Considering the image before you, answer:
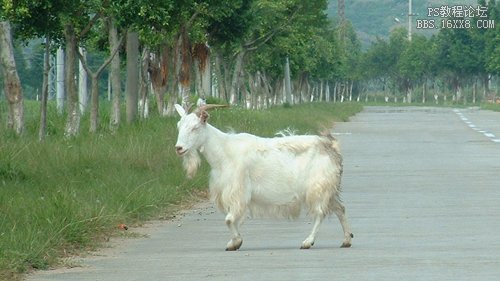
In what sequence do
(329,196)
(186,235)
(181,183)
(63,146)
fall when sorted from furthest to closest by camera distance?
(63,146)
(181,183)
(186,235)
(329,196)

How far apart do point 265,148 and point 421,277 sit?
3475 millimetres

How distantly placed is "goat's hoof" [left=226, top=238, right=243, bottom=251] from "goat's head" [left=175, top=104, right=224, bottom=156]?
0.92 metres

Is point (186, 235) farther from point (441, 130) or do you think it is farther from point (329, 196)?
point (441, 130)

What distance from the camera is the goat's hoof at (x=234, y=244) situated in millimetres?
13336

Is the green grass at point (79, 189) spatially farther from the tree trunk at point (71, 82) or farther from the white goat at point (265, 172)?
the white goat at point (265, 172)

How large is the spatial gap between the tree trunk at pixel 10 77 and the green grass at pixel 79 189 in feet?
2.41

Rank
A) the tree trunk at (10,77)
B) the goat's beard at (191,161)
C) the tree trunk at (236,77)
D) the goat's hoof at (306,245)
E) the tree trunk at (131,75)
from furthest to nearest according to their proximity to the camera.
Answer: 1. the tree trunk at (236,77)
2. the tree trunk at (131,75)
3. the tree trunk at (10,77)
4. the goat's beard at (191,161)
5. the goat's hoof at (306,245)

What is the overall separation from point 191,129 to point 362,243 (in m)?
1.90

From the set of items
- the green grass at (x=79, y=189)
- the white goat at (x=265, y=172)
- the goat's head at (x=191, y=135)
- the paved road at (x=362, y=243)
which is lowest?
the paved road at (x=362, y=243)

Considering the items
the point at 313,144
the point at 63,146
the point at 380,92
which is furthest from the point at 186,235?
the point at 380,92

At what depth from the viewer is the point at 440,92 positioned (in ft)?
549

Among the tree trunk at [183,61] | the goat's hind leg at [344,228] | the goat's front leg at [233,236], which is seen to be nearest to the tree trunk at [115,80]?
the tree trunk at [183,61]

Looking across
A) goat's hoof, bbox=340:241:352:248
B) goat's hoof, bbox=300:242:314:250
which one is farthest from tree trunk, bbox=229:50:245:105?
goat's hoof, bbox=300:242:314:250

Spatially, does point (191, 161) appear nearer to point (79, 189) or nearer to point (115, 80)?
point (79, 189)
